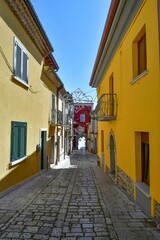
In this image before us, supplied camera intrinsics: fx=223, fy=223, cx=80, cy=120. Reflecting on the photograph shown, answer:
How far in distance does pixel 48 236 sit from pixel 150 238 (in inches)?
71.0

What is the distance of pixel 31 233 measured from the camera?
13.4 feet

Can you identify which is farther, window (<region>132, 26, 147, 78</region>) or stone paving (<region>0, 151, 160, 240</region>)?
window (<region>132, 26, 147, 78</region>)

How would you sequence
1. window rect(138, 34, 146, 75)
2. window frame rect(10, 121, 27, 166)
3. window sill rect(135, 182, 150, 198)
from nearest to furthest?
window sill rect(135, 182, 150, 198) < window rect(138, 34, 146, 75) < window frame rect(10, 121, 27, 166)

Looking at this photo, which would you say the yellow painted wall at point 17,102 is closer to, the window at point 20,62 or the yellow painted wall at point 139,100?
the window at point 20,62

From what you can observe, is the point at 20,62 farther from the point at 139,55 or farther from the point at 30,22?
the point at 139,55

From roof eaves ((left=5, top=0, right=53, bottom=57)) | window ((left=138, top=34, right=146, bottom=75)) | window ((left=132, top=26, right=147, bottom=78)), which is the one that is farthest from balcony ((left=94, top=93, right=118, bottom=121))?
roof eaves ((left=5, top=0, right=53, bottom=57))

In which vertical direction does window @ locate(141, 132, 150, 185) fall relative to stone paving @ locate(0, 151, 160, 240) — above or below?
above

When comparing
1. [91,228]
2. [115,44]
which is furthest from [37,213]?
[115,44]

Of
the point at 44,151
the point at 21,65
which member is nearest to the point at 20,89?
the point at 21,65

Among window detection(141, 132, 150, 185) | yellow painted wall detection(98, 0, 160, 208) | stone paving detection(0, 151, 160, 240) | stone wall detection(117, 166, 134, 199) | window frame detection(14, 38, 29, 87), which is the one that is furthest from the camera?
window frame detection(14, 38, 29, 87)

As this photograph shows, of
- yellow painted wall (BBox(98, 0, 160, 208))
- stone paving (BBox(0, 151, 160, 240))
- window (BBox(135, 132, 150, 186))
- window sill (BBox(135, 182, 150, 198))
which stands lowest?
stone paving (BBox(0, 151, 160, 240))

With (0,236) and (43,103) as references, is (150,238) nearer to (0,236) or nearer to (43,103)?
(0,236)

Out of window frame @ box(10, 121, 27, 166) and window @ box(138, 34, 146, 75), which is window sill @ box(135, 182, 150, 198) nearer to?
window @ box(138, 34, 146, 75)

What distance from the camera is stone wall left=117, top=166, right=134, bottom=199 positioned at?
258 inches
